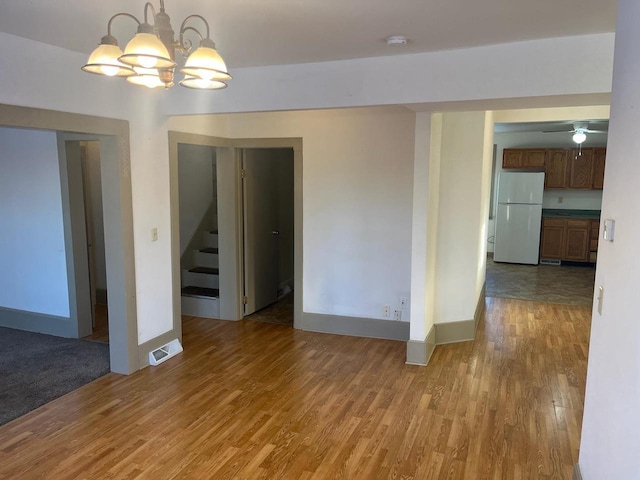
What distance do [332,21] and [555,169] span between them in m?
7.57

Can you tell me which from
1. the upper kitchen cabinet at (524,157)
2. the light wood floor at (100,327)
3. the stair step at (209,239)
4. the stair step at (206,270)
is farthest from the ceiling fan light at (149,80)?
the upper kitchen cabinet at (524,157)

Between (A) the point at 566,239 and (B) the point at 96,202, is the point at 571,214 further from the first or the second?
(B) the point at 96,202

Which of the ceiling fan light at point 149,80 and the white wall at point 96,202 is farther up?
the ceiling fan light at point 149,80

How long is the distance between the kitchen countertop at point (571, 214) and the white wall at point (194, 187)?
6.17 metres

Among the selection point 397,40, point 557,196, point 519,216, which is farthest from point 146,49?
point 557,196

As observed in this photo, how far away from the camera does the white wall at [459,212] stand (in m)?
4.42

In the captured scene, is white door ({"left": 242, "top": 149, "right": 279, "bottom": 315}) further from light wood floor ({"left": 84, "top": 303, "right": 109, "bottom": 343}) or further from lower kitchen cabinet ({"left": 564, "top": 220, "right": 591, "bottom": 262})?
lower kitchen cabinet ({"left": 564, "top": 220, "right": 591, "bottom": 262})

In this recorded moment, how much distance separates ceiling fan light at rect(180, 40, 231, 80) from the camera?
1888mm

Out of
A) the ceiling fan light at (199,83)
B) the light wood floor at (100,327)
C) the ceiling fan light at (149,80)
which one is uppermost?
the ceiling fan light at (149,80)

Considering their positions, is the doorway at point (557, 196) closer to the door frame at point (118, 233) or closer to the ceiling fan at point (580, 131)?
the ceiling fan at point (580, 131)

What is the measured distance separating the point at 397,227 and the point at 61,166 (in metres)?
3.23

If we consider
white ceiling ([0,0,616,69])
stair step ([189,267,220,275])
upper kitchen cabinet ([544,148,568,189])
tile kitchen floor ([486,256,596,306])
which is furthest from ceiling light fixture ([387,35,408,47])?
upper kitchen cabinet ([544,148,568,189])

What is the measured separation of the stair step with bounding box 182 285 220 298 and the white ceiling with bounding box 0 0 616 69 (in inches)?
121

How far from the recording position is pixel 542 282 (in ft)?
24.6
